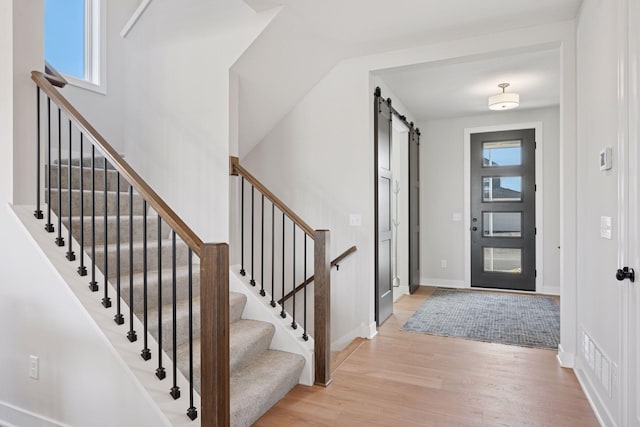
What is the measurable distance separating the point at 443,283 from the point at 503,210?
1.39m

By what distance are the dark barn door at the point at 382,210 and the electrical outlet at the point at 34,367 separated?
2.69 m

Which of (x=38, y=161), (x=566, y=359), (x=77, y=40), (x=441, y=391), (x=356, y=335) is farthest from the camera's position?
(x=77, y=40)

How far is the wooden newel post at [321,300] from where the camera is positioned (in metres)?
2.55

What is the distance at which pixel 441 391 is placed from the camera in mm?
2543

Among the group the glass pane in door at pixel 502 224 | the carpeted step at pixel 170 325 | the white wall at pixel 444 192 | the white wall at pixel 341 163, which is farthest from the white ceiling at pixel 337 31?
the glass pane in door at pixel 502 224

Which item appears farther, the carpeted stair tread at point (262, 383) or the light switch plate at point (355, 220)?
the light switch plate at point (355, 220)

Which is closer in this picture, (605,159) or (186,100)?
(605,159)

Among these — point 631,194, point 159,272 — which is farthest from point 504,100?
point 159,272

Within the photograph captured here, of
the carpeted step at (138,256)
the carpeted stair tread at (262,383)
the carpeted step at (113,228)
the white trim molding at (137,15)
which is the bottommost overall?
the carpeted stair tread at (262,383)

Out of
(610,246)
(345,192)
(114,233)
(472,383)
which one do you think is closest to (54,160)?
(114,233)

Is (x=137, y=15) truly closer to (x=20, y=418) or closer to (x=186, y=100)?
(x=186, y=100)

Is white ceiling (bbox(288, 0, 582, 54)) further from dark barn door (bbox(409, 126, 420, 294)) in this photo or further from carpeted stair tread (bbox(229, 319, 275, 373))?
dark barn door (bbox(409, 126, 420, 294))

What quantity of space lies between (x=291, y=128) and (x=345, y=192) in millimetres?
864

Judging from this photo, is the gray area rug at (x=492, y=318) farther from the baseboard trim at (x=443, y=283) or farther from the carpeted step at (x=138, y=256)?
the carpeted step at (x=138, y=256)
